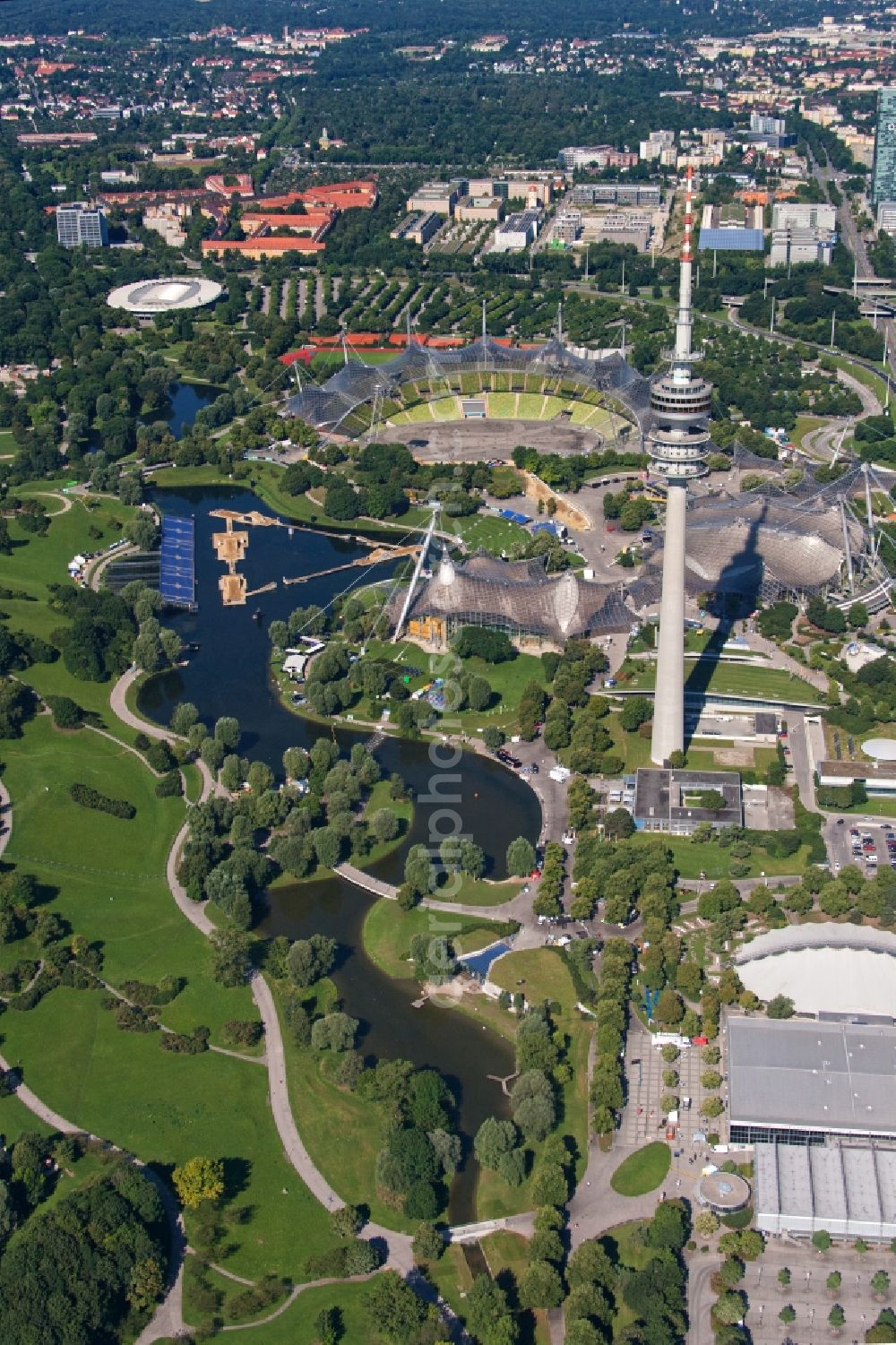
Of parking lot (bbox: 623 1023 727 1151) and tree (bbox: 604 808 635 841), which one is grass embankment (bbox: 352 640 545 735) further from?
parking lot (bbox: 623 1023 727 1151)

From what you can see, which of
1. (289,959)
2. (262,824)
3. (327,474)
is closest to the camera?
(289,959)

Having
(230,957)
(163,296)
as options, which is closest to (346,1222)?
(230,957)

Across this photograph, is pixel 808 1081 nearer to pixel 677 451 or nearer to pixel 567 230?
pixel 677 451

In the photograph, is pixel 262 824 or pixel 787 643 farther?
pixel 787 643

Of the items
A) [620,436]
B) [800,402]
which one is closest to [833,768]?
[620,436]

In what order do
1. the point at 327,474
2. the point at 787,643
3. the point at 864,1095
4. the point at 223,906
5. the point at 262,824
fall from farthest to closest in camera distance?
the point at 327,474, the point at 787,643, the point at 262,824, the point at 223,906, the point at 864,1095

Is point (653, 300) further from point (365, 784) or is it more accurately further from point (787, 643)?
point (365, 784)

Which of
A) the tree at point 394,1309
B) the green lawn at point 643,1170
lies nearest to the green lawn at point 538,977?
the green lawn at point 643,1170
